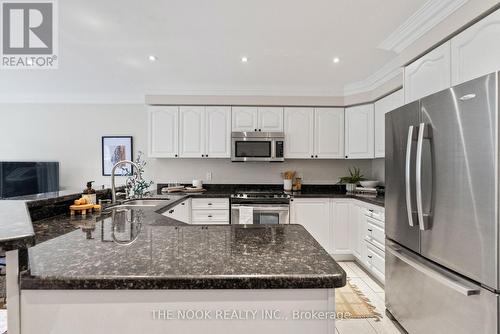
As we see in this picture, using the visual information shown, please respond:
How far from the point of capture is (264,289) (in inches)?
A: 30.0

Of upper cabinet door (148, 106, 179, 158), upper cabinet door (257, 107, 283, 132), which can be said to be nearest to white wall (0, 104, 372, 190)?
upper cabinet door (148, 106, 179, 158)

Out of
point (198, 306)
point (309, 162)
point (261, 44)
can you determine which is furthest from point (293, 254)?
point (309, 162)

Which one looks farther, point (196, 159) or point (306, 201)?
point (196, 159)

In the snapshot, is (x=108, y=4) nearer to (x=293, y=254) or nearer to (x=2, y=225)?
(x=2, y=225)

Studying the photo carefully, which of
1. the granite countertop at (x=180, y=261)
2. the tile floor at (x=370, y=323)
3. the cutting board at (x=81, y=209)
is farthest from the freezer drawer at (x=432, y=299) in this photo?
the cutting board at (x=81, y=209)

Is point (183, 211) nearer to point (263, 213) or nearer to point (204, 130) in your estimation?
point (263, 213)

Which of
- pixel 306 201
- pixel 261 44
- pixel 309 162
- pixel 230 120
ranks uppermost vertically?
pixel 261 44

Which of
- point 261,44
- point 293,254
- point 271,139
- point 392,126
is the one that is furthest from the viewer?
point 271,139

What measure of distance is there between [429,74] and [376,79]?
1444 millimetres

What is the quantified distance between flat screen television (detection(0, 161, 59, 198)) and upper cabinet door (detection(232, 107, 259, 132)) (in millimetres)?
3117

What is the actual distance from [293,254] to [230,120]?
3.08 metres

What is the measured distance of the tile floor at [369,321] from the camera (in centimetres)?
203

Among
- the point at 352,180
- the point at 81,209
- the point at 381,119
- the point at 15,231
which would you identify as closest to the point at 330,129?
the point at 381,119

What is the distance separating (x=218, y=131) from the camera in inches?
149
